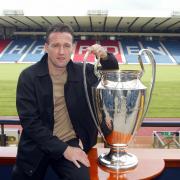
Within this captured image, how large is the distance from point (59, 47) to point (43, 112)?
0.86 feet

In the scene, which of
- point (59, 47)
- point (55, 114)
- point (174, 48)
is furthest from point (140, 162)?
point (174, 48)

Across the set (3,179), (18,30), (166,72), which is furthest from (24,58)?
(3,179)

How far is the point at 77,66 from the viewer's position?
1.43 meters

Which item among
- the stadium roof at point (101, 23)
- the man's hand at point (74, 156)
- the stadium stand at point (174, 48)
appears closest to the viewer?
the man's hand at point (74, 156)

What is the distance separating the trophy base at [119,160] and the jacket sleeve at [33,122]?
0.19 meters

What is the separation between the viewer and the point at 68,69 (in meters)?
1.40

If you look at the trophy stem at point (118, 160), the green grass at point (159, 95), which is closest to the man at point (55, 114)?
the trophy stem at point (118, 160)

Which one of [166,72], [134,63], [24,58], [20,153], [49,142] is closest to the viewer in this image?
[49,142]

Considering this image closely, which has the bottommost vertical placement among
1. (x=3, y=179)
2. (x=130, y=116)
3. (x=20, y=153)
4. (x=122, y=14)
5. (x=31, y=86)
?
(x=3, y=179)

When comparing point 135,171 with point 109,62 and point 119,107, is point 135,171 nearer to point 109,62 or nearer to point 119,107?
point 119,107

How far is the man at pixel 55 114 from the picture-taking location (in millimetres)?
1252

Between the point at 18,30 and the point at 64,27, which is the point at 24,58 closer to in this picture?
the point at 18,30

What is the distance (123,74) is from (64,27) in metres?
0.30

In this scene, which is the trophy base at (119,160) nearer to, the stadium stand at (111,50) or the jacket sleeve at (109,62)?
the jacket sleeve at (109,62)
